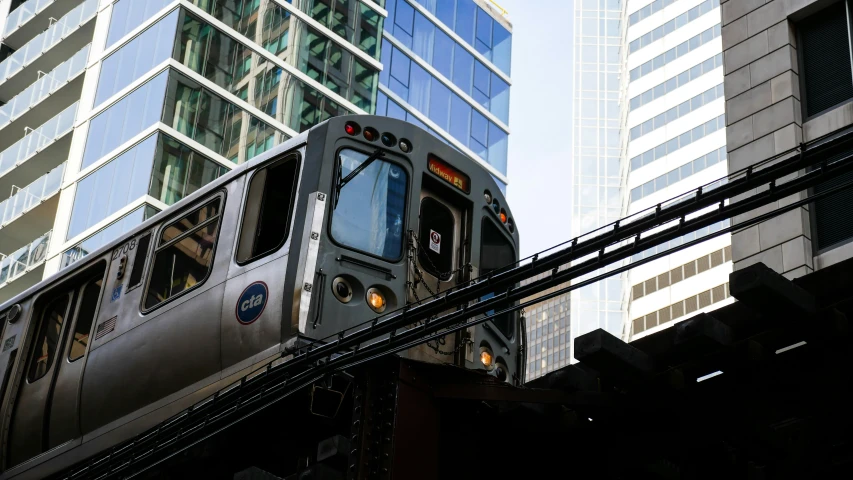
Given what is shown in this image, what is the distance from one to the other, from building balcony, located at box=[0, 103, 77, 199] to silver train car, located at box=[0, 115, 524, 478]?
2823 centimetres

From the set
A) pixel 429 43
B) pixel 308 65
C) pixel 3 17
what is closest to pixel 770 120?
pixel 308 65

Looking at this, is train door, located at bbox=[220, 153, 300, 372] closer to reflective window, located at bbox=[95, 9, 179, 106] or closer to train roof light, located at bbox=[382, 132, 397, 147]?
train roof light, located at bbox=[382, 132, 397, 147]

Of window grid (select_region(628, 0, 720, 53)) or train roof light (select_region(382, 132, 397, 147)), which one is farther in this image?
window grid (select_region(628, 0, 720, 53))

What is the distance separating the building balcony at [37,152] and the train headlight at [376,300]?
104 feet

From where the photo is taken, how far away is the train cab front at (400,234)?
10.7 m

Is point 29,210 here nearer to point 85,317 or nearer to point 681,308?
point 85,317

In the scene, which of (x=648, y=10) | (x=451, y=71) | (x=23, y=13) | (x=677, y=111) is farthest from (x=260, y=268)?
(x=648, y=10)

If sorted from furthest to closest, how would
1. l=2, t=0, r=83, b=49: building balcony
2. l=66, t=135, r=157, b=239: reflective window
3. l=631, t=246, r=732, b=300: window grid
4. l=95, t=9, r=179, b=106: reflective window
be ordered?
l=631, t=246, r=732, b=300: window grid < l=2, t=0, r=83, b=49: building balcony < l=95, t=9, r=179, b=106: reflective window < l=66, t=135, r=157, b=239: reflective window

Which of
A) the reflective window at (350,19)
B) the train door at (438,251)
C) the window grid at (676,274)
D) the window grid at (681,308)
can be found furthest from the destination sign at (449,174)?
the window grid at (676,274)

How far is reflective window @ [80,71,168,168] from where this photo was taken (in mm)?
36625

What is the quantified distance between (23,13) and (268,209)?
1540 inches

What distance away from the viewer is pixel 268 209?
11438 millimetres

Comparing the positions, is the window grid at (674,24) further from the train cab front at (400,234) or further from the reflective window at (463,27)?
the train cab front at (400,234)

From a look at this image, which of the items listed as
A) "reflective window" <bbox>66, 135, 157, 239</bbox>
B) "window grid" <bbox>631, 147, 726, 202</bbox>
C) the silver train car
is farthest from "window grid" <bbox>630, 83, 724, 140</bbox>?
the silver train car
